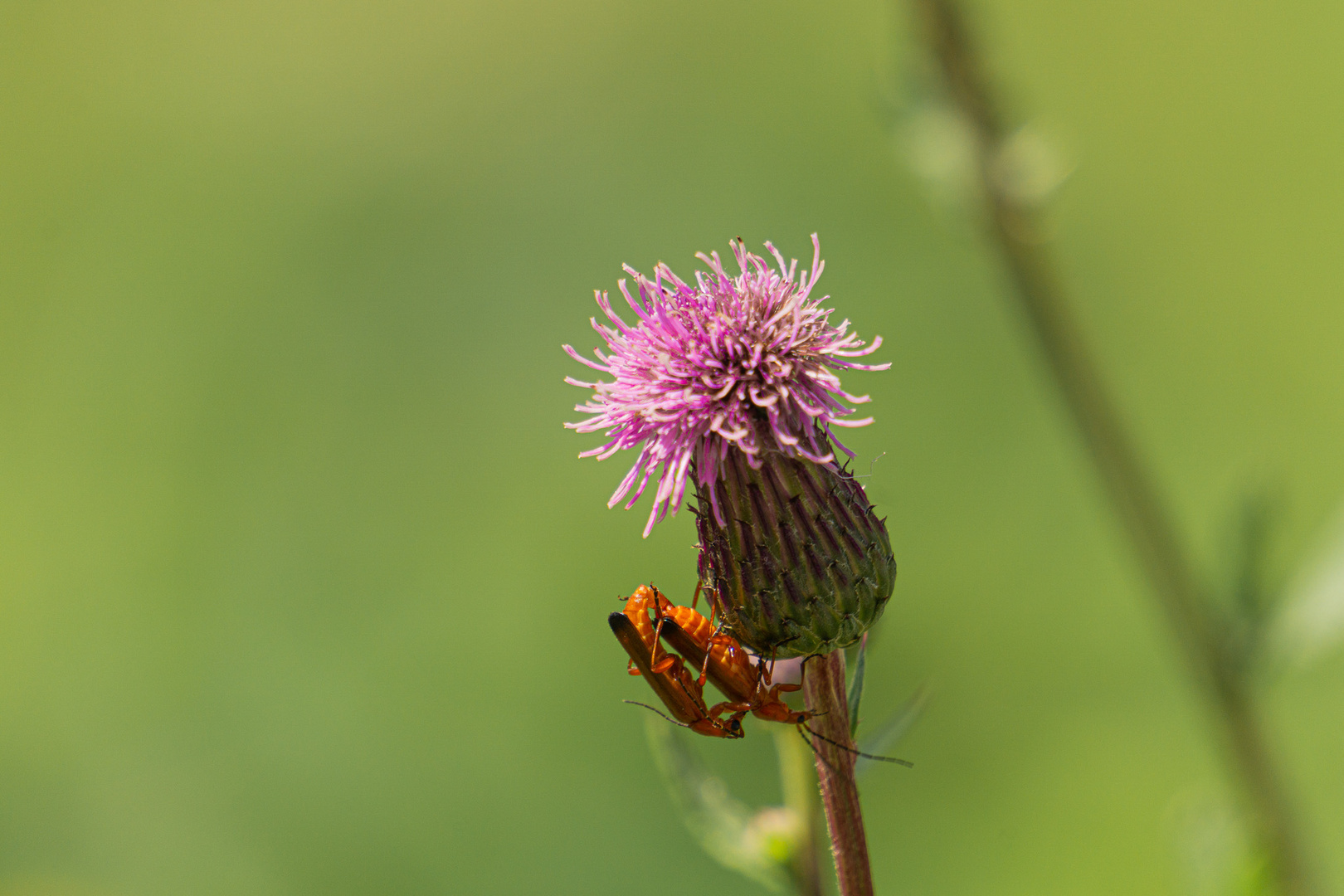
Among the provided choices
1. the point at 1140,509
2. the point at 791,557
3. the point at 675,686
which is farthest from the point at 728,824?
the point at 1140,509

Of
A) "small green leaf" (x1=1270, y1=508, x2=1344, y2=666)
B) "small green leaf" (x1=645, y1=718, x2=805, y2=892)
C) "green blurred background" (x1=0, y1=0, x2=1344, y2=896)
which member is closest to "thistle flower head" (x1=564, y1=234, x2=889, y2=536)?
"small green leaf" (x1=645, y1=718, x2=805, y2=892)

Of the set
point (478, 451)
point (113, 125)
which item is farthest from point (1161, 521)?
point (113, 125)

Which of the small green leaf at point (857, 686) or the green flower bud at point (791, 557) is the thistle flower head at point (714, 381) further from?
the small green leaf at point (857, 686)

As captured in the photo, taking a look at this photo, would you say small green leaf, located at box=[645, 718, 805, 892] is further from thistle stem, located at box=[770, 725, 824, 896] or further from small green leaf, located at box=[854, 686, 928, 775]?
small green leaf, located at box=[854, 686, 928, 775]

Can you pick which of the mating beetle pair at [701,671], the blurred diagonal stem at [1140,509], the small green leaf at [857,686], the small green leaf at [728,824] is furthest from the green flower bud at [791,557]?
the blurred diagonal stem at [1140,509]

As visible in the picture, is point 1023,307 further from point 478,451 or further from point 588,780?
point 478,451

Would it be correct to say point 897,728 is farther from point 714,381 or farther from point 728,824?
point 714,381
